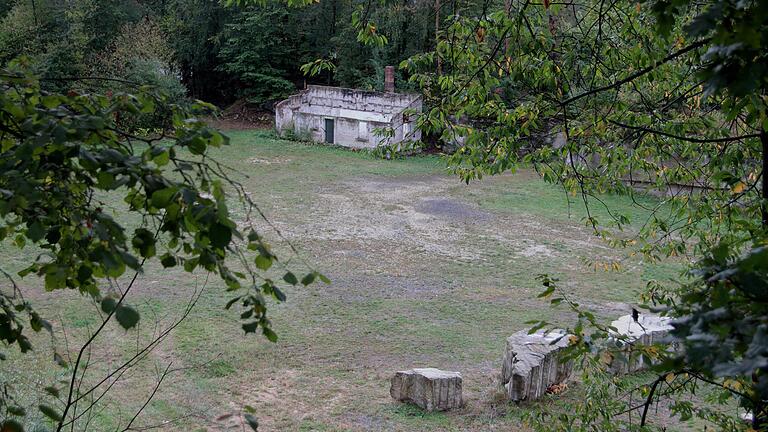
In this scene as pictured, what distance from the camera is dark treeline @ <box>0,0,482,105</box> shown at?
1090 inches

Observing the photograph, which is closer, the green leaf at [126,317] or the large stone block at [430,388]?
the green leaf at [126,317]

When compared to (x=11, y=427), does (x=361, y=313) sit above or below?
below

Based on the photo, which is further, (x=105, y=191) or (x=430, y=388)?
(x=430, y=388)

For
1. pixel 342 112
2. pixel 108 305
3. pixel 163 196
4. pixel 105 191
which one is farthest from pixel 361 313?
pixel 342 112

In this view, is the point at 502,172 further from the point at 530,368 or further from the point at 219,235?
the point at 219,235

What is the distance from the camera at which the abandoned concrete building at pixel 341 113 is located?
87.4ft

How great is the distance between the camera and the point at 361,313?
38.4ft

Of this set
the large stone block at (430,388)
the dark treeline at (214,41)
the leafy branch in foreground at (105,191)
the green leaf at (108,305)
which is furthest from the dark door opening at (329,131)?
the green leaf at (108,305)

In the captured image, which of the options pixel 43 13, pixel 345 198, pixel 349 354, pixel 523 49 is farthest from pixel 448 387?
pixel 43 13

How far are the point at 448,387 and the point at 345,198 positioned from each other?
11.9 metres

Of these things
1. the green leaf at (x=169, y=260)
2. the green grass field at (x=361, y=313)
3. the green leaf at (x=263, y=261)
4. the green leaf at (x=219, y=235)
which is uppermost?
the green leaf at (x=219, y=235)

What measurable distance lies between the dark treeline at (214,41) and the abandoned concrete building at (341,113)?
2.70 m

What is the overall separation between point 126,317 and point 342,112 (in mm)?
25755

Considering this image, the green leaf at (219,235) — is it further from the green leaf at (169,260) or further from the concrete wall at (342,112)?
the concrete wall at (342,112)
